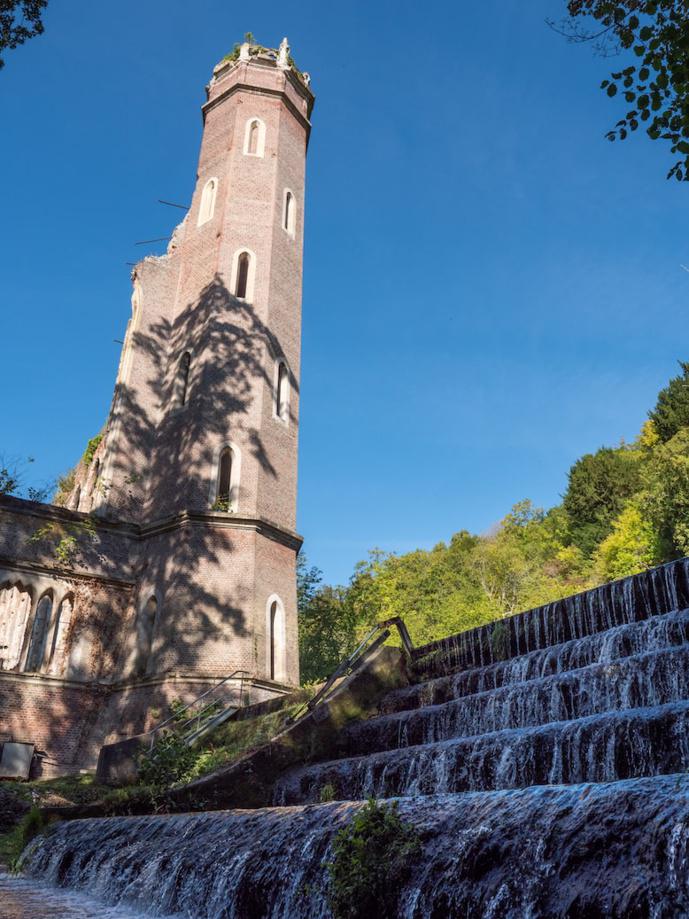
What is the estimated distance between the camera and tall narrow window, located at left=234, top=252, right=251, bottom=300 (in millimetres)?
23828

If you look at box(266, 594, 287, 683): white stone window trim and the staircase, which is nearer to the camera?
the staircase

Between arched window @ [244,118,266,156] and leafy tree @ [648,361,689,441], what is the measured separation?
24401 millimetres

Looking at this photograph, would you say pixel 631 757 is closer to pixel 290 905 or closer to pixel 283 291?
pixel 290 905

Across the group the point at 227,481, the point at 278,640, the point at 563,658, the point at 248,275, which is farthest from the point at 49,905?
the point at 248,275

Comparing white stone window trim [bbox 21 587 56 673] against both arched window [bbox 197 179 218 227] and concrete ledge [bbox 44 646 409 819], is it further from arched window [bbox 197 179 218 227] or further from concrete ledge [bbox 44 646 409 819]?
arched window [bbox 197 179 218 227]

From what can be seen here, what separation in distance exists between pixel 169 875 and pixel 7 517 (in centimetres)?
1578

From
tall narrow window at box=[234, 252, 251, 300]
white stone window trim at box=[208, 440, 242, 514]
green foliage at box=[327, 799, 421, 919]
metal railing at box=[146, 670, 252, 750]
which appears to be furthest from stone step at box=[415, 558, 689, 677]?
tall narrow window at box=[234, 252, 251, 300]

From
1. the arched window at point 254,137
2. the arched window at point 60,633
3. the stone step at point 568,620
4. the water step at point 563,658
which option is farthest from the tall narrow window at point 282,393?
the water step at point 563,658

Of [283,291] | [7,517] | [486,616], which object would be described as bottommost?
[7,517]

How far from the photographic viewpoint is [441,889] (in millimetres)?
4449

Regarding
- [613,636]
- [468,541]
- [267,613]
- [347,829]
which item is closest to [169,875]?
[347,829]

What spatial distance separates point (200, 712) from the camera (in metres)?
16.4

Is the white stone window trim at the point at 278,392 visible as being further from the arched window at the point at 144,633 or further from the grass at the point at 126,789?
the grass at the point at 126,789

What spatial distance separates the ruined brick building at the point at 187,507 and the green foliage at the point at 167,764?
484cm
